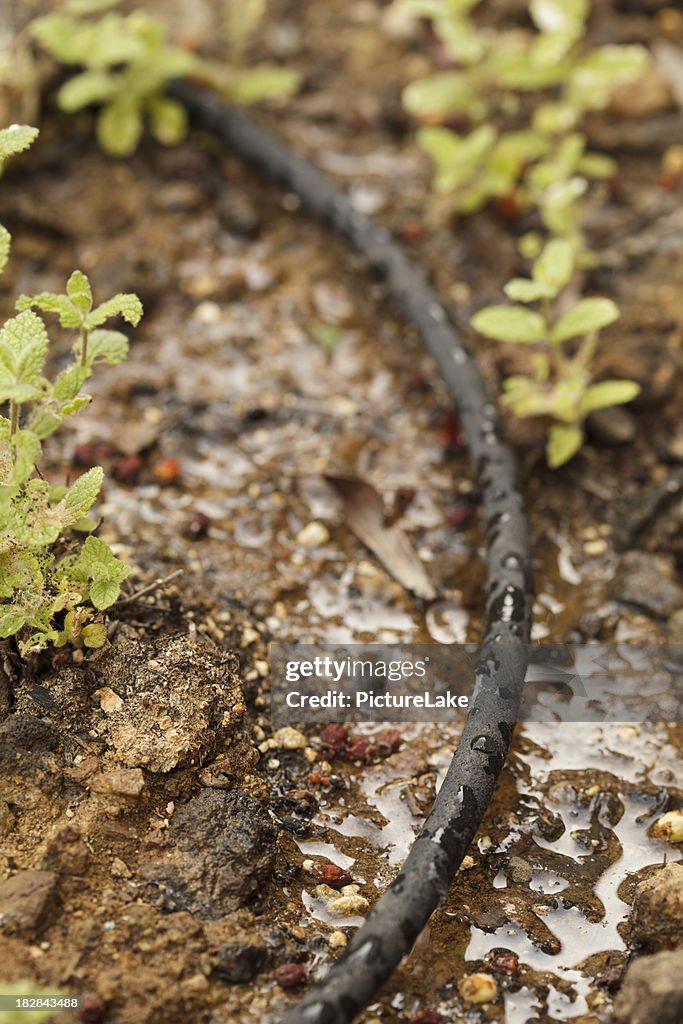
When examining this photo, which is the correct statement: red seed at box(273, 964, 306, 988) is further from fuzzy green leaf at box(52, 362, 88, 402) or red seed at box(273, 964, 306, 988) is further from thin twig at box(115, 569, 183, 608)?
fuzzy green leaf at box(52, 362, 88, 402)

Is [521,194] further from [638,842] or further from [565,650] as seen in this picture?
[638,842]

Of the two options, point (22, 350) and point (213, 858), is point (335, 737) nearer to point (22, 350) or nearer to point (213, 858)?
point (213, 858)

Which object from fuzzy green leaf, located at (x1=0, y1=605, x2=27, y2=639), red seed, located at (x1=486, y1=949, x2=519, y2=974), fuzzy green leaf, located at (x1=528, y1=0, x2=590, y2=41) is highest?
fuzzy green leaf, located at (x1=528, y1=0, x2=590, y2=41)

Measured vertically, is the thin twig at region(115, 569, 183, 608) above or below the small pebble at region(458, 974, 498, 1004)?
above

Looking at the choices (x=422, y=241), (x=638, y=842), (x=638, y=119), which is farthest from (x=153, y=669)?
(x=638, y=119)

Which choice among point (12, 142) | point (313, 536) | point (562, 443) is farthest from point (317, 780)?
point (12, 142)

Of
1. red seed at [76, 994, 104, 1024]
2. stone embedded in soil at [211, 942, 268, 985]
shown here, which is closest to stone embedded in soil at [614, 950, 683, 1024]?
stone embedded in soil at [211, 942, 268, 985]
